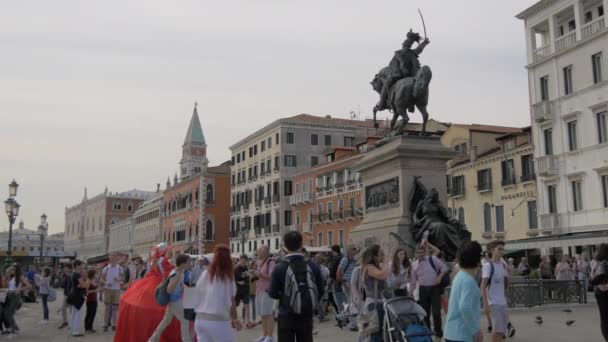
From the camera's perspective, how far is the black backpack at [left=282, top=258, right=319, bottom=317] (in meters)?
6.45

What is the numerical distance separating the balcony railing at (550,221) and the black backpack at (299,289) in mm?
31719

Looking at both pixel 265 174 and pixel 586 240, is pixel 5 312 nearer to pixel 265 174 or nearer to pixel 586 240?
pixel 586 240

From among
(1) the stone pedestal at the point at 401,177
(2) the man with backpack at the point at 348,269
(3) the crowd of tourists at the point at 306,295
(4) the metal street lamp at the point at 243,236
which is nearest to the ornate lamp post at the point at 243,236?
(4) the metal street lamp at the point at 243,236

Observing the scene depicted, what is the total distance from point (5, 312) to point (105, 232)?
420 feet

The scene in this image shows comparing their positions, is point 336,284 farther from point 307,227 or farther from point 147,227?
point 147,227

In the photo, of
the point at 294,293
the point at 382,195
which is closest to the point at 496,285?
the point at 294,293

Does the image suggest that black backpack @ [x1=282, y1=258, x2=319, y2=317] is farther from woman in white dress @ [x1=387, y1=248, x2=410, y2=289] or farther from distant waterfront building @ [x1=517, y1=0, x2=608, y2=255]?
distant waterfront building @ [x1=517, y1=0, x2=608, y2=255]

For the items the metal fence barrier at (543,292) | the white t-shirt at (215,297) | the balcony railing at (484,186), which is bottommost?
the metal fence barrier at (543,292)

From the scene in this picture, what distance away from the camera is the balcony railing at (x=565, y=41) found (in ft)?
117

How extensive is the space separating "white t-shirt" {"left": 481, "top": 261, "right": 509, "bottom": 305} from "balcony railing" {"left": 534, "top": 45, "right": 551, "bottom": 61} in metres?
31.5

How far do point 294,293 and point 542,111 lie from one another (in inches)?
1321

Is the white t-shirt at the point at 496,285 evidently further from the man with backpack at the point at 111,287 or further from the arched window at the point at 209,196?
the arched window at the point at 209,196

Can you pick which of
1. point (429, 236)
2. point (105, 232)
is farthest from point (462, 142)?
point (105, 232)

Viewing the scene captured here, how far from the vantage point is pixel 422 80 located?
15.9 meters
